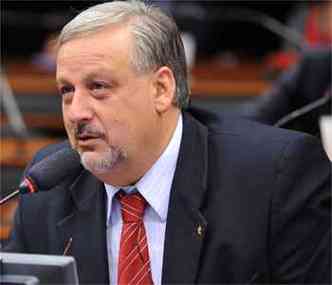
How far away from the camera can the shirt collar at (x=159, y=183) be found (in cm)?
166

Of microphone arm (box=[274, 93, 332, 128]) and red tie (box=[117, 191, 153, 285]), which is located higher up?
red tie (box=[117, 191, 153, 285])

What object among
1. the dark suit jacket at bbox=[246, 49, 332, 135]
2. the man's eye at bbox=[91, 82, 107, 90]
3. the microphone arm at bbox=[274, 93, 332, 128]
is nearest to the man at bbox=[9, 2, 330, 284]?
the man's eye at bbox=[91, 82, 107, 90]

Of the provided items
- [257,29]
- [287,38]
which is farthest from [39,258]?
[257,29]

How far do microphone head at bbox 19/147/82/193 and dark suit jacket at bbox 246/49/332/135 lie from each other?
5.03ft

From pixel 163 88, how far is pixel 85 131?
178 millimetres

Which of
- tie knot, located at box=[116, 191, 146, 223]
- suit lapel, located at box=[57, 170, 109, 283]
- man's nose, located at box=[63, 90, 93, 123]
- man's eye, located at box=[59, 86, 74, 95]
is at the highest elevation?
man's eye, located at box=[59, 86, 74, 95]

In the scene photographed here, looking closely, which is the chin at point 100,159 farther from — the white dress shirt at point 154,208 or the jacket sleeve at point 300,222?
the jacket sleeve at point 300,222

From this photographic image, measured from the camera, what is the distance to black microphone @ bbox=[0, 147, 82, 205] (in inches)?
58.4

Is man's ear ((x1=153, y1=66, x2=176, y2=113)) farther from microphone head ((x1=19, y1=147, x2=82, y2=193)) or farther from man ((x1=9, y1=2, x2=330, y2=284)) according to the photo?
microphone head ((x1=19, y1=147, x2=82, y2=193))

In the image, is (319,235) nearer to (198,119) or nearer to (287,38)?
(198,119)

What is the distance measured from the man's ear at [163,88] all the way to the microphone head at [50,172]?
18 cm

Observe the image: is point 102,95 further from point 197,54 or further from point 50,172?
point 197,54

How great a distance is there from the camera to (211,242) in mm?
1616

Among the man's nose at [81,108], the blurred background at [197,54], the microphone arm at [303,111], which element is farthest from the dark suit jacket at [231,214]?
the blurred background at [197,54]
